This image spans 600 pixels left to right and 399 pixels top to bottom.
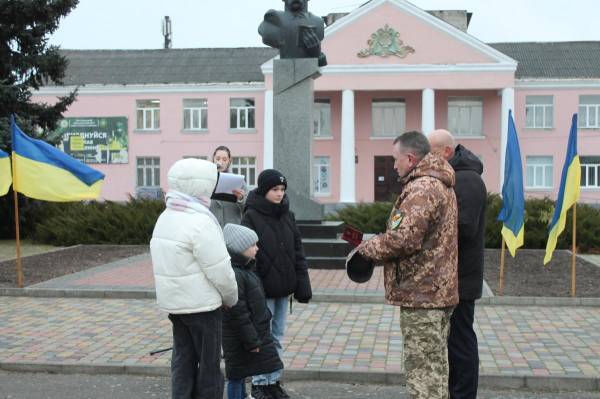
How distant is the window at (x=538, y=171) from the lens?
1596 inches

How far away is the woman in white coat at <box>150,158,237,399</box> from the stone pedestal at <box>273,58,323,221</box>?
898 centimetres

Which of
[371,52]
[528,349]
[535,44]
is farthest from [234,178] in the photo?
[535,44]

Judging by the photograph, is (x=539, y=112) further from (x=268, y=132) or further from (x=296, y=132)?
(x=296, y=132)

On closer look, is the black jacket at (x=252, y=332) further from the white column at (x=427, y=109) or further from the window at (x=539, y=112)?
the window at (x=539, y=112)

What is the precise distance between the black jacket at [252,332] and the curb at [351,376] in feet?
4.46

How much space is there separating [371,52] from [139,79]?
1379 centimetres

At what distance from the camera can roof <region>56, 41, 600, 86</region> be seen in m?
41.6

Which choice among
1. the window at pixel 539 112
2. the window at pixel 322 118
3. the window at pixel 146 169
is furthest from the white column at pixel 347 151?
the window at pixel 146 169

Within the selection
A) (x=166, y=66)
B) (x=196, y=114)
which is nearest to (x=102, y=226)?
(x=196, y=114)

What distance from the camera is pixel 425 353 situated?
4375mm

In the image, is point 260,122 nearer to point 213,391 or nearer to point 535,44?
point 535,44

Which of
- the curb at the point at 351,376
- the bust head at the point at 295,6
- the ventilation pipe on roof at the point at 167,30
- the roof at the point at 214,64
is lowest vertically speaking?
the curb at the point at 351,376

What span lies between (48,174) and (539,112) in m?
34.3

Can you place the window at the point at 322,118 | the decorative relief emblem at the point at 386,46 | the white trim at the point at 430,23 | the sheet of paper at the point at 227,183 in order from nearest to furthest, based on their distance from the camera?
1. the sheet of paper at the point at 227,183
2. the white trim at the point at 430,23
3. the decorative relief emblem at the point at 386,46
4. the window at the point at 322,118
